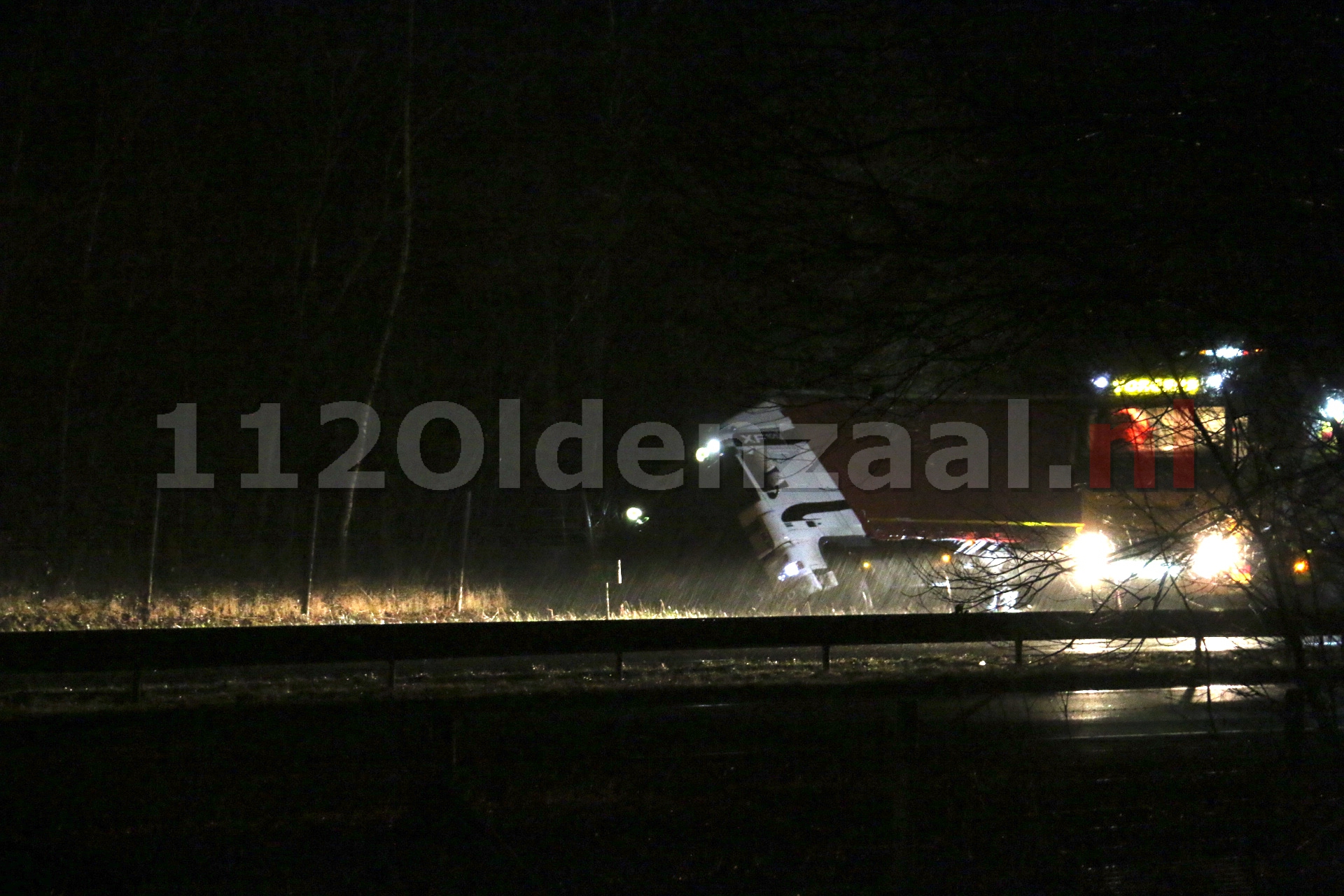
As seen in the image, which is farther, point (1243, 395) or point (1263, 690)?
point (1263, 690)

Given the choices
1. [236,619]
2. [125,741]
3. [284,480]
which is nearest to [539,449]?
[284,480]

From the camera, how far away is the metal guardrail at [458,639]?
913 centimetres

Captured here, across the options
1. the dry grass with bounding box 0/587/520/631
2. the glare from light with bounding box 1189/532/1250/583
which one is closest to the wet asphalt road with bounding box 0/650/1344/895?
the glare from light with bounding box 1189/532/1250/583

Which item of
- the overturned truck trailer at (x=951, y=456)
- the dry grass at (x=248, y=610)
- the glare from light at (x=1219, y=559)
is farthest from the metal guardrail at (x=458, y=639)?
the dry grass at (x=248, y=610)

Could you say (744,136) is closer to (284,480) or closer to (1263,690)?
(1263,690)

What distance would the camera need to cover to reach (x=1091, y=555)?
5316mm

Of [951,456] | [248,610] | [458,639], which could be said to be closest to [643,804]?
[951,456]

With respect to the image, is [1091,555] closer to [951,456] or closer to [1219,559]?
[1219,559]

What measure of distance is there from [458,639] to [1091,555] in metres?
6.38

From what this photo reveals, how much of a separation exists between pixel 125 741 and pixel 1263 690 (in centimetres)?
582

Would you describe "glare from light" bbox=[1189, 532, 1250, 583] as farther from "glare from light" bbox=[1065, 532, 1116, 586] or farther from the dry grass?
the dry grass

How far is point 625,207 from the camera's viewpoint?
9.11 meters

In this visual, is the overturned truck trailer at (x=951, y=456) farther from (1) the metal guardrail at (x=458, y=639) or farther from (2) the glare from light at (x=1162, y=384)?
(1) the metal guardrail at (x=458, y=639)

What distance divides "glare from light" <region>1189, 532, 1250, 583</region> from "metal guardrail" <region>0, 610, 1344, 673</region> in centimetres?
244
